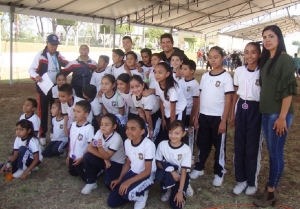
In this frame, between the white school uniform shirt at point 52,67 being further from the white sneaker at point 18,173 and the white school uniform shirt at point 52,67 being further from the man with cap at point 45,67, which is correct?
the white sneaker at point 18,173

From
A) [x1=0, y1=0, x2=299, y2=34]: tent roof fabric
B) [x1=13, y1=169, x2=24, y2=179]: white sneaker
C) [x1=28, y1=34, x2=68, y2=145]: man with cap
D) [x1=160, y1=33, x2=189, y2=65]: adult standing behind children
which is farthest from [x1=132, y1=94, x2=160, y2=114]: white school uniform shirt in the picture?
[x1=0, y1=0, x2=299, y2=34]: tent roof fabric

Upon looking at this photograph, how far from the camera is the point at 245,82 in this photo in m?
2.83

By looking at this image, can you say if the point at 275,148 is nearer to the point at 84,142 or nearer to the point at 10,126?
the point at 84,142

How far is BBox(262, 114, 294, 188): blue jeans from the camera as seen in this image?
8.56ft

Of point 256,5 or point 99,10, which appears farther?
point 256,5

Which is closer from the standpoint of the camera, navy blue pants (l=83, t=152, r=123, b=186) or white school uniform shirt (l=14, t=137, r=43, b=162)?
navy blue pants (l=83, t=152, r=123, b=186)

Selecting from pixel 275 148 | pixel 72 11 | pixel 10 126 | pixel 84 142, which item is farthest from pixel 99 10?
pixel 275 148

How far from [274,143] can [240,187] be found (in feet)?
2.16

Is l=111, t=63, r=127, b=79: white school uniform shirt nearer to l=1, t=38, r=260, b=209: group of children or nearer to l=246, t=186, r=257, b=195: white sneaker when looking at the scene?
l=1, t=38, r=260, b=209: group of children

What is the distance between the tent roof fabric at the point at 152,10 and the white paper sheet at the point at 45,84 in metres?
4.86

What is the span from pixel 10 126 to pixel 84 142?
8.55 ft

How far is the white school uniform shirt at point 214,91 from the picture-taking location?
3.04m

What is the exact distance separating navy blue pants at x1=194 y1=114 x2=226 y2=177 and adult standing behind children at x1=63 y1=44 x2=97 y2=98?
2030 millimetres

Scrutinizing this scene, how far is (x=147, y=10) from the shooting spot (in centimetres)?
1216
